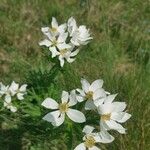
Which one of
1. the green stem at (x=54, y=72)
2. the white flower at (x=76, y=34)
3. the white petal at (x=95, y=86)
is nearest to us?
the white petal at (x=95, y=86)

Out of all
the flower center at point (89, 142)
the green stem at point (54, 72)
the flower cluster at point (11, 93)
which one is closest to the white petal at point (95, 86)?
the flower center at point (89, 142)

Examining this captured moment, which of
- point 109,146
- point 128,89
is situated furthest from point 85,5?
point 109,146

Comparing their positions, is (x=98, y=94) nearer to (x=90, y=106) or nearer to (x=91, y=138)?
(x=90, y=106)

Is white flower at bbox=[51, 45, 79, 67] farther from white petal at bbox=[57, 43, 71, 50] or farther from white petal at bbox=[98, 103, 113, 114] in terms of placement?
white petal at bbox=[98, 103, 113, 114]

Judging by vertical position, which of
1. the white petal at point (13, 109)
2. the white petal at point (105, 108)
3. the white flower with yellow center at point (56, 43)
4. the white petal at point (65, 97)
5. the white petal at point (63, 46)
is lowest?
the white petal at point (105, 108)

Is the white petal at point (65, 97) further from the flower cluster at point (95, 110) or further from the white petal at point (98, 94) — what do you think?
the white petal at point (98, 94)

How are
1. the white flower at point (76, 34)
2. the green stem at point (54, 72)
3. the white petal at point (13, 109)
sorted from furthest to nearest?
the white petal at point (13, 109) → the green stem at point (54, 72) → the white flower at point (76, 34)

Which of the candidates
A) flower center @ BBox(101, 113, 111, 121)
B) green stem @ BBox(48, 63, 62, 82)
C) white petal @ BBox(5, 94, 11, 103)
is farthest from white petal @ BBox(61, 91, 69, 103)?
white petal @ BBox(5, 94, 11, 103)
